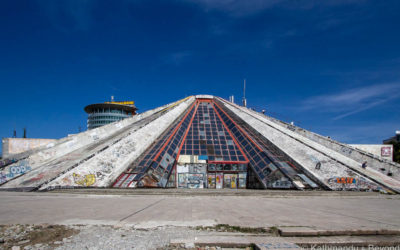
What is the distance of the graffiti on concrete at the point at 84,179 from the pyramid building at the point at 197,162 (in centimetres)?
4

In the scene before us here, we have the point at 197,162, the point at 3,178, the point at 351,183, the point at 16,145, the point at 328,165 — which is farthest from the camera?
the point at 16,145

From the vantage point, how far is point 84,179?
57.9 feet

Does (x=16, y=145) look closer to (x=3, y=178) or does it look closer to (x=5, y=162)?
(x=5, y=162)

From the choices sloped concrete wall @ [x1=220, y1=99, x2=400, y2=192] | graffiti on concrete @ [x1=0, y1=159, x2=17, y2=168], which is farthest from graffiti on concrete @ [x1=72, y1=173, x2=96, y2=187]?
sloped concrete wall @ [x1=220, y1=99, x2=400, y2=192]

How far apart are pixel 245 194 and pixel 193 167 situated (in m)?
8.27

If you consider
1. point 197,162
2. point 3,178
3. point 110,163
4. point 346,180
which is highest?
point 110,163

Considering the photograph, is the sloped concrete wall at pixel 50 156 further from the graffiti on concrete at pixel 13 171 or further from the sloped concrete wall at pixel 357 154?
the sloped concrete wall at pixel 357 154

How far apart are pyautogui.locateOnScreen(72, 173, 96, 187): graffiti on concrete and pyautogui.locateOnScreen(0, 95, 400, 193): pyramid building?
41 millimetres

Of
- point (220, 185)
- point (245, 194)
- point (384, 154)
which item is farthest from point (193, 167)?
point (384, 154)

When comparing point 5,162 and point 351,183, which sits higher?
point 5,162

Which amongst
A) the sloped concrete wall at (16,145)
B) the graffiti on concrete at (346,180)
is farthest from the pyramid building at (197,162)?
the sloped concrete wall at (16,145)

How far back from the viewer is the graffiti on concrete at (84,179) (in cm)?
1741

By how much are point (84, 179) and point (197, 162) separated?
10.4 metres

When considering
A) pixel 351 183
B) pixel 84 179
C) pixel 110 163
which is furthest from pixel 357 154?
pixel 84 179
